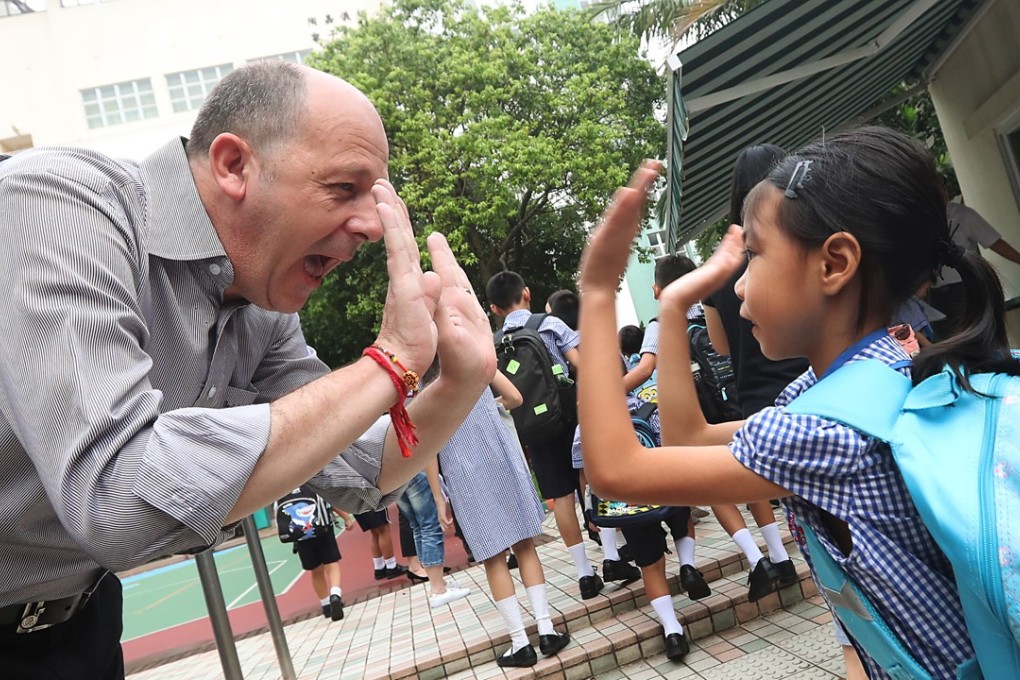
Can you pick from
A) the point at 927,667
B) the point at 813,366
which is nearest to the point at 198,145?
the point at 813,366

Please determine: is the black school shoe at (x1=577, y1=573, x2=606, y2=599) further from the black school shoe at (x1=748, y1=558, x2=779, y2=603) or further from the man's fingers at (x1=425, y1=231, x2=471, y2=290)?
the man's fingers at (x1=425, y1=231, x2=471, y2=290)

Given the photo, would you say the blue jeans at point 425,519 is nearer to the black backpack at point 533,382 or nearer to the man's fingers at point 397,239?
the black backpack at point 533,382

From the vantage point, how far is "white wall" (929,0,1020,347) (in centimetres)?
656

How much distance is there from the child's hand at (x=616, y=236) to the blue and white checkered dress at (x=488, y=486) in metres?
3.40

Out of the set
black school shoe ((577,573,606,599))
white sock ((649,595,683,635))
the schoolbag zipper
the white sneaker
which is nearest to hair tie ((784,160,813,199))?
the schoolbag zipper

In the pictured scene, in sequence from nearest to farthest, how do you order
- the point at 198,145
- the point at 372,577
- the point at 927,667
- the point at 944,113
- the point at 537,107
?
the point at 927,667, the point at 198,145, the point at 944,113, the point at 372,577, the point at 537,107

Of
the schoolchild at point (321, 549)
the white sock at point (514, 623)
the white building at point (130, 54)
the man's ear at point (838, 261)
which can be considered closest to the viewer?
the man's ear at point (838, 261)

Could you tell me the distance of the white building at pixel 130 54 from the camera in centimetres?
3312

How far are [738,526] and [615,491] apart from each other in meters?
3.63

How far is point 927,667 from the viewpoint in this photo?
1436 millimetres

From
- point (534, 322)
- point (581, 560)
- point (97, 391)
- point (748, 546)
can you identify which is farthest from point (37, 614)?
point (581, 560)

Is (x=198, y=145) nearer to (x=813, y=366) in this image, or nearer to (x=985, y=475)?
(x=813, y=366)

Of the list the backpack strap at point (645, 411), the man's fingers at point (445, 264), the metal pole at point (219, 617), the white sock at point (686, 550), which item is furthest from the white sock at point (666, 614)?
the man's fingers at point (445, 264)

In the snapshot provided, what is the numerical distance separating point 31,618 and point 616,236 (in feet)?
4.17
